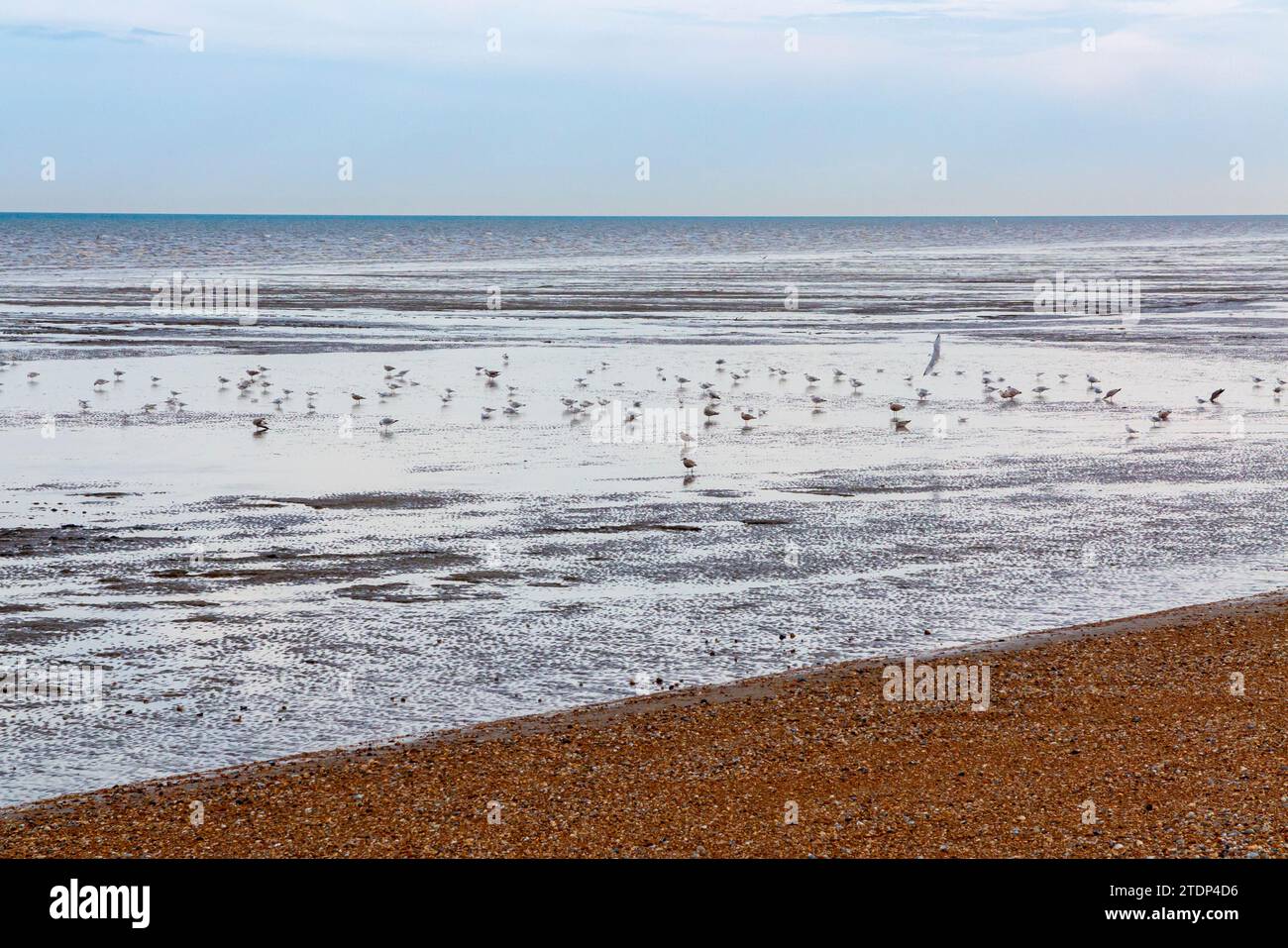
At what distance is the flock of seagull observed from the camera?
80.0ft

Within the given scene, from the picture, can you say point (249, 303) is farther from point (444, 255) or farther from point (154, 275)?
point (444, 255)

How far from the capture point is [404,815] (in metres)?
7.96

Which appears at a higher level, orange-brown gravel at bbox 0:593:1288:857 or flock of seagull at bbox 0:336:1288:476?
flock of seagull at bbox 0:336:1288:476

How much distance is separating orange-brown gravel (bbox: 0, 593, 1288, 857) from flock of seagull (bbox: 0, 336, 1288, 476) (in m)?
11.8

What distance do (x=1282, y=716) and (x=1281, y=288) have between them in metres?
60.0

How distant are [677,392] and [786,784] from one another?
19.5 m

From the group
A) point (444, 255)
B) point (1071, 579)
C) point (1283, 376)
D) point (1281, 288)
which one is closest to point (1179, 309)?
point (1281, 288)
